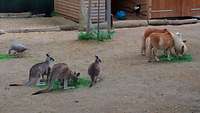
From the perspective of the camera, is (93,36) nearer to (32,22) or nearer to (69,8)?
(32,22)

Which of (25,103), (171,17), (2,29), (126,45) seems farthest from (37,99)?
(171,17)

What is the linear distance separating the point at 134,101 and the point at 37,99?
136 centimetres

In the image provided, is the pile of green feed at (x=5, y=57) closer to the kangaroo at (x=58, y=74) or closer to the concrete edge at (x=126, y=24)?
the kangaroo at (x=58, y=74)

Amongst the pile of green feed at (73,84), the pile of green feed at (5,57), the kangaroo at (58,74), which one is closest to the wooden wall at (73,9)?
the pile of green feed at (5,57)

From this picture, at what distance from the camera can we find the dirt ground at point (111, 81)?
7316 mm

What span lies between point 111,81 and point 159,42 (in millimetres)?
1684

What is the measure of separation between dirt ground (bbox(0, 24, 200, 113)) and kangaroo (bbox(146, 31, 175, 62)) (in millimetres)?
294

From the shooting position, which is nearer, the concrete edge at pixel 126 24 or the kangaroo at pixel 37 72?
the kangaroo at pixel 37 72

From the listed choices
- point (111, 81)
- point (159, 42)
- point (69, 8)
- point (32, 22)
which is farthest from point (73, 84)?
point (69, 8)

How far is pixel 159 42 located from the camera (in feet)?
33.2

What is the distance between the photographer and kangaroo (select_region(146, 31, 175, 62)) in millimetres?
10109

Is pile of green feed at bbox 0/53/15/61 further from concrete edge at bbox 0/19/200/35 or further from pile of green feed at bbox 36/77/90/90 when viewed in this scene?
concrete edge at bbox 0/19/200/35

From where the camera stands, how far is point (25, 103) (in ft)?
24.6

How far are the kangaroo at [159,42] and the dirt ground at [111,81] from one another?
294 millimetres
